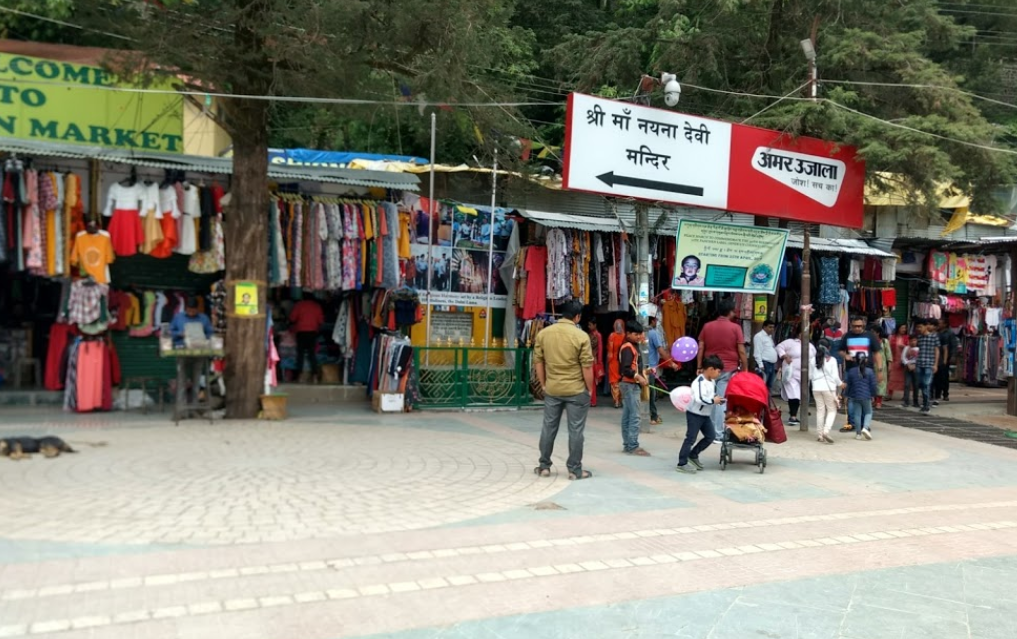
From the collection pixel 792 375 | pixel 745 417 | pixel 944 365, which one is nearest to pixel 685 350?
pixel 745 417

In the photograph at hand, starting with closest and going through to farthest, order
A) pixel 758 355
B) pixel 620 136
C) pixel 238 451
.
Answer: pixel 238 451
pixel 620 136
pixel 758 355

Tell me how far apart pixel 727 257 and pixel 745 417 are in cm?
380

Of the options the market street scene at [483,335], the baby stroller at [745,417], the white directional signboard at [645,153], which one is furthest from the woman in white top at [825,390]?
the baby stroller at [745,417]

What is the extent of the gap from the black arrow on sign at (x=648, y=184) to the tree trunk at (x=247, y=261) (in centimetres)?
489

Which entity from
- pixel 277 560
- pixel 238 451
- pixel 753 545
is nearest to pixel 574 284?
pixel 238 451

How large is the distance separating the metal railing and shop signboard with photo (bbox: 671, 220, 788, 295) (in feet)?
10.9

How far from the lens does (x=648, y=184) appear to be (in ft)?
37.6

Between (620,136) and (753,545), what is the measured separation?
6.31 m

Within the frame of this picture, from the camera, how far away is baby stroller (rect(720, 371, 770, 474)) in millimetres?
9391

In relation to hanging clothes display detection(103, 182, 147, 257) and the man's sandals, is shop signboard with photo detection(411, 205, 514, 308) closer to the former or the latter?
hanging clothes display detection(103, 182, 147, 257)

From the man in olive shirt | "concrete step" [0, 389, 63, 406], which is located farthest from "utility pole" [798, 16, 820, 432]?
"concrete step" [0, 389, 63, 406]

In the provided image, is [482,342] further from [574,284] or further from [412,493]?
[412,493]

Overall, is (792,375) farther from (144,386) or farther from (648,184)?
(144,386)

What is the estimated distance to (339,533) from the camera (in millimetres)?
6434
